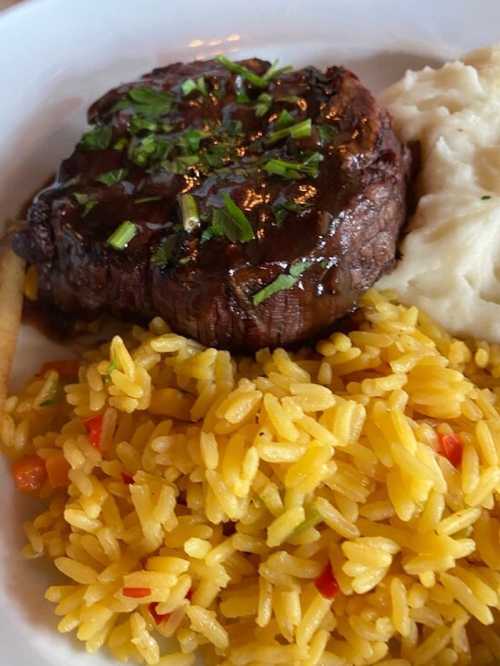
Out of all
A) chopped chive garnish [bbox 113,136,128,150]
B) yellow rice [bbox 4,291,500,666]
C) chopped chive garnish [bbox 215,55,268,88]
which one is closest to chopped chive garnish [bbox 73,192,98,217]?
chopped chive garnish [bbox 113,136,128,150]

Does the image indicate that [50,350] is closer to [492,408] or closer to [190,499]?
[190,499]

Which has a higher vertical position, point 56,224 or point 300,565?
point 56,224

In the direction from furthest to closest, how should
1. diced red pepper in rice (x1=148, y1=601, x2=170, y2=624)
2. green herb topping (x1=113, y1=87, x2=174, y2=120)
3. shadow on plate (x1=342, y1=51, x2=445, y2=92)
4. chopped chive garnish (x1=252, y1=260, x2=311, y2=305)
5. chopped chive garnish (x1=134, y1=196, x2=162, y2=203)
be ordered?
shadow on plate (x1=342, y1=51, x2=445, y2=92) < green herb topping (x1=113, y1=87, x2=174, y2=120) < chopped chive garnish (x1=134, y1=196, x2=162, y2=203) < chopped chive garnish (x1=252, y1=260, x2=311, y2=305) < diced red pepper in rice (x1=148, y1=601, x2=170, y2=624)

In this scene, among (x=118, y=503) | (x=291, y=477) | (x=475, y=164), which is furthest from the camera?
(x=475, y=164)

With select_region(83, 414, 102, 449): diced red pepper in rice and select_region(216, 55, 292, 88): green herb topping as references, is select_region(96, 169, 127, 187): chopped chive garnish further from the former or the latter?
select_region(83, 414, 102, 449): diced red pepper in rice

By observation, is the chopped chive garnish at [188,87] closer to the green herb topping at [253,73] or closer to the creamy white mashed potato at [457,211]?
the green herb topping at [253,73]

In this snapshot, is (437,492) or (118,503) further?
(118,503)

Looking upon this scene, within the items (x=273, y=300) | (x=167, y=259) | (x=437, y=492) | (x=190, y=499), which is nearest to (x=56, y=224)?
(x=167, y=259)
